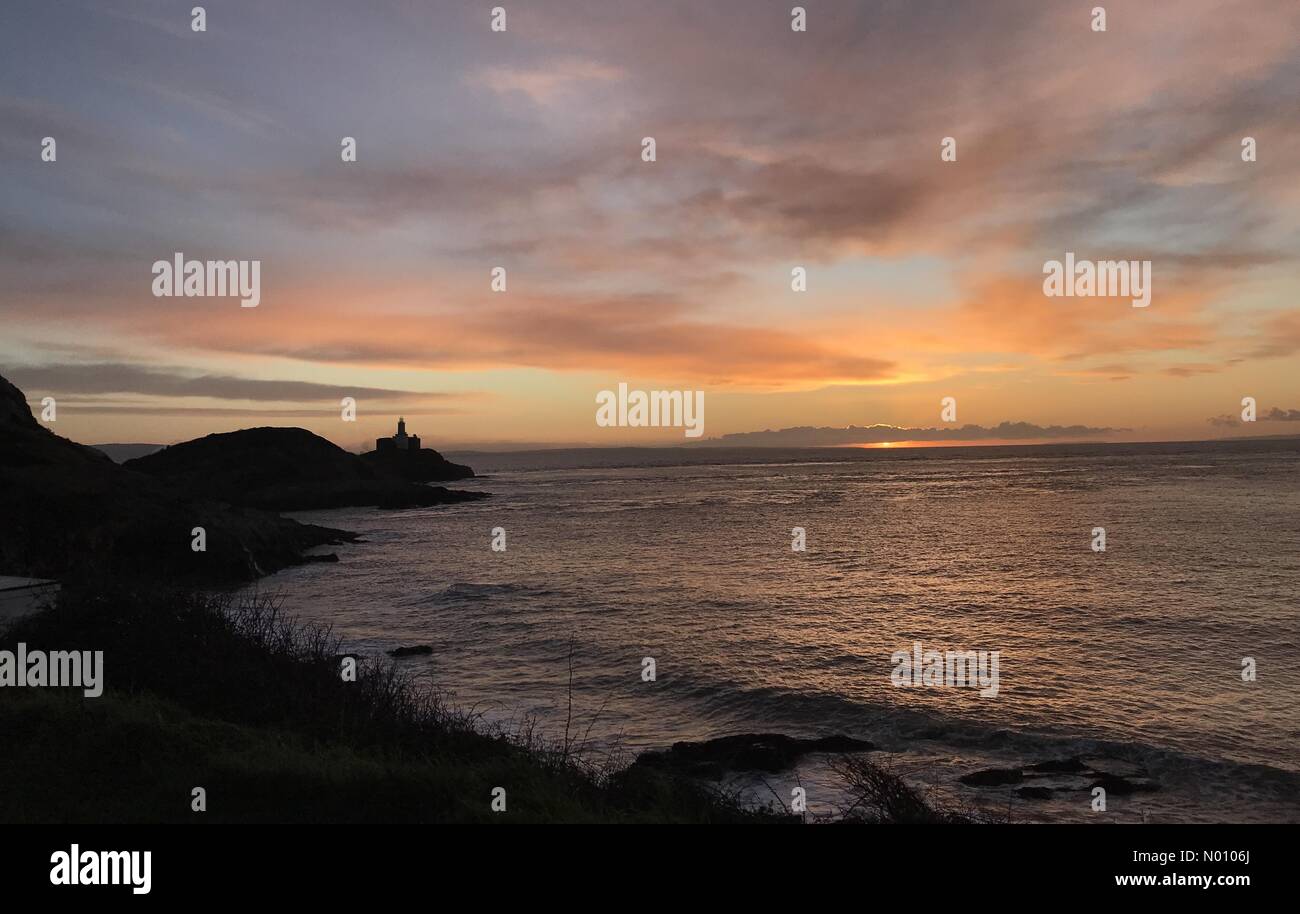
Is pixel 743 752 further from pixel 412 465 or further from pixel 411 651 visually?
pixel 412 465

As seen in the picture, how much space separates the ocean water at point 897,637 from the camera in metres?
16.3

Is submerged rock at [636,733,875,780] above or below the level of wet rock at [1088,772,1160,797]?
above

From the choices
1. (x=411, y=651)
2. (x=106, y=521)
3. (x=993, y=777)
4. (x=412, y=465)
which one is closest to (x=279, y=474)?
(x=412, y=465)

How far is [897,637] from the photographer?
27.3 m

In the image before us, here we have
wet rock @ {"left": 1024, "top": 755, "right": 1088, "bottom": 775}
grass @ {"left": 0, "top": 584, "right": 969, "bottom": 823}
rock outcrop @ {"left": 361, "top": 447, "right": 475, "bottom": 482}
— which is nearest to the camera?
grass @ {"left": 0, "top": 584, "right": 969, "bottom": 823}

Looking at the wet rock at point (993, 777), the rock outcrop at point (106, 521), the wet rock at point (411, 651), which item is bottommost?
the wet rock at point (993, 777)

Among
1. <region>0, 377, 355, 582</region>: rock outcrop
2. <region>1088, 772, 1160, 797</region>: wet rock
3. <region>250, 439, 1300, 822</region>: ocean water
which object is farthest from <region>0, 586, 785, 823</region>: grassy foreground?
<region>0, 377, 355, 582</region>: rock outcrop

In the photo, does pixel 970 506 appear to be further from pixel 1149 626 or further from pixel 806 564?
pixel 1149 626

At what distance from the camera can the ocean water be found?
1627 centimetres

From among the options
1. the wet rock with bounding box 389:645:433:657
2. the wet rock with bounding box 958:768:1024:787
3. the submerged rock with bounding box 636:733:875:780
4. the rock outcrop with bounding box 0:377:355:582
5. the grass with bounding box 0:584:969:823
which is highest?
the rock outcrop with bounding box 0:377:355:582

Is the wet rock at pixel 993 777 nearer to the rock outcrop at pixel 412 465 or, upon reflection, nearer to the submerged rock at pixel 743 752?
the submerged rock at pixel 743 752

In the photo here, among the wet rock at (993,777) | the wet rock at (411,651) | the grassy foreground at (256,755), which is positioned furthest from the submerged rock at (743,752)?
the wet rock at (411,651)

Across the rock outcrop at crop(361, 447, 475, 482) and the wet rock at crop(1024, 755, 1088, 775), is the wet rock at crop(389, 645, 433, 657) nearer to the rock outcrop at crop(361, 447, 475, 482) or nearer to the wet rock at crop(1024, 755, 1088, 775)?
the wet rock at crop(1024, 755, 1088, 775)
